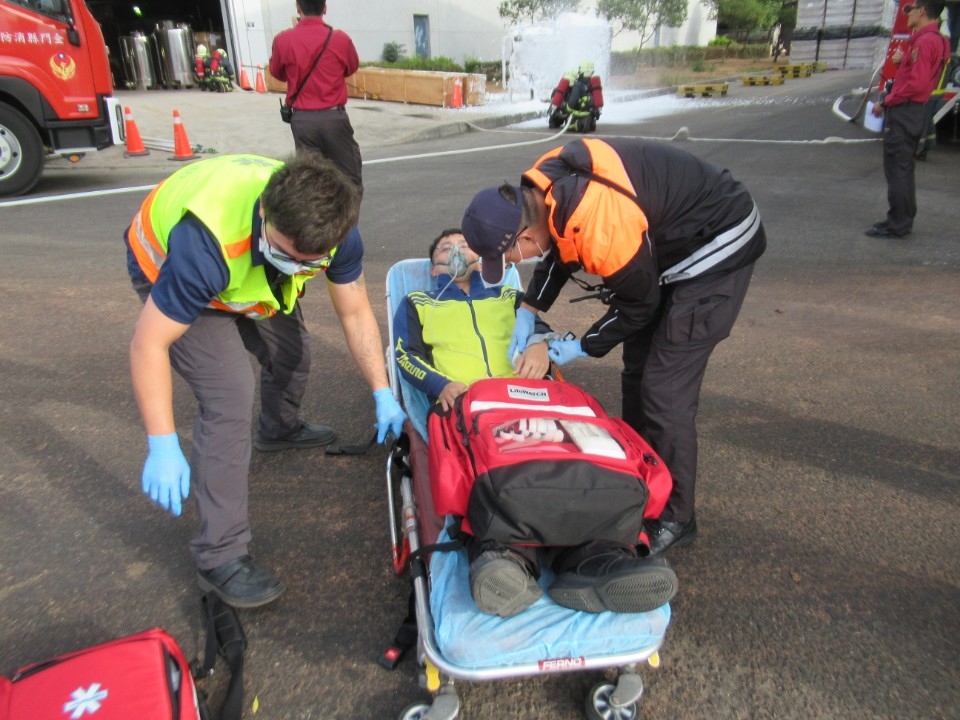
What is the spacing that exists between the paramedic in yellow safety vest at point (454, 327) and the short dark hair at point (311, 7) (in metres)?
3.54

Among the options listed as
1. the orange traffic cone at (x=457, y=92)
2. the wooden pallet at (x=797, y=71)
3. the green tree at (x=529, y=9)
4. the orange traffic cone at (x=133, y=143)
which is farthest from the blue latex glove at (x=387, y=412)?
the wooden pallet at (x=797, y=71)

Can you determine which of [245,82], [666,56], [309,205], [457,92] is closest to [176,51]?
[245,82]

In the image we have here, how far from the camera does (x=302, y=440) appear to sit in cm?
343

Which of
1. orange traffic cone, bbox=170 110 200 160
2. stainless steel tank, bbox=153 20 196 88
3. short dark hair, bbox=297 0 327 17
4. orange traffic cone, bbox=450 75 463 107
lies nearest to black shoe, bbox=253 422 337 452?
short dark hair, bbox=297 0 327 17

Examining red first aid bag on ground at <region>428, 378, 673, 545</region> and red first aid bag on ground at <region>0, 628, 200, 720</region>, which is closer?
red first aid bag on ground at <region>0, 628, 200, 720</region>

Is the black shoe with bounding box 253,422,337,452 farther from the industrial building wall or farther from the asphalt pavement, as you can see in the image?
the industrial building wall

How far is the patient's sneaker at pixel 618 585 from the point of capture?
6.31 feet

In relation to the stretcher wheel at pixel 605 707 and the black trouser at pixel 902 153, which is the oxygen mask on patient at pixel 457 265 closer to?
the stretcher wheel at pixel 605 707

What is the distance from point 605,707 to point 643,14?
3628 cm

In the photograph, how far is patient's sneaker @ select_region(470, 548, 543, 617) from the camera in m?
1.95

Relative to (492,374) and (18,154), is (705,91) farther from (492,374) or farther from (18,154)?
(492,374)

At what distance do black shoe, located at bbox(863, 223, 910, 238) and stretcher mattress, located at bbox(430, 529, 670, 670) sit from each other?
594 cm

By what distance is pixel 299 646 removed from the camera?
230cm

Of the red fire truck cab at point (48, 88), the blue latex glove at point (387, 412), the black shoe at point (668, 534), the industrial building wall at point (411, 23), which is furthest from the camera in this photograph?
the industrial building wall at point (411, 23)
